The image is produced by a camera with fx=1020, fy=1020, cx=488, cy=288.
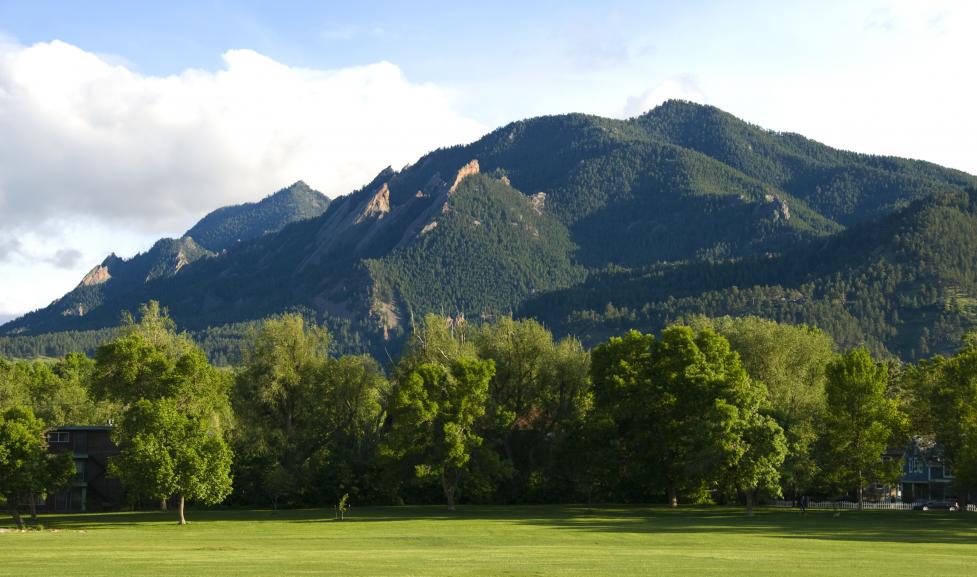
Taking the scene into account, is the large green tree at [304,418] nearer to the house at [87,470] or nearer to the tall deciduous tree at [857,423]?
the house at [87,470]

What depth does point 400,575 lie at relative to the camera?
122 ft

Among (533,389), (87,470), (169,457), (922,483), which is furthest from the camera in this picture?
(922,483)

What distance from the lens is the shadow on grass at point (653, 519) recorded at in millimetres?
62719

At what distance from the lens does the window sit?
→ 105 m

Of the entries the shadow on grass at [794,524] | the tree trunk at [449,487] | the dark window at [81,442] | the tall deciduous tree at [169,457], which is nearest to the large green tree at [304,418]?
the tree trunk at [449,487]

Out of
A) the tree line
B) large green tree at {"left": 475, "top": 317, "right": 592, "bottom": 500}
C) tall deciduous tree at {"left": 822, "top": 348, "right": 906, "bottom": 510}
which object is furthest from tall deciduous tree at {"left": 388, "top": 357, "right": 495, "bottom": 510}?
tall deciduous tree at {"left": 822, "top": 348, "right": 906, "bottom": 510}

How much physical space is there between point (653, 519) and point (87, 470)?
205 feet

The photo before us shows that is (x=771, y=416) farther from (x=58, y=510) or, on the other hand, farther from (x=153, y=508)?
(x=58, y=510)

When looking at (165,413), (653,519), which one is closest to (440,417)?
(653,519)

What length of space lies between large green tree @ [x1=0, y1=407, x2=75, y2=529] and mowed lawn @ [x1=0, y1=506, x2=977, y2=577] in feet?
9.98

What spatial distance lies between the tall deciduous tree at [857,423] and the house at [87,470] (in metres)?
69.7

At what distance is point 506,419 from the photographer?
92.5 metres

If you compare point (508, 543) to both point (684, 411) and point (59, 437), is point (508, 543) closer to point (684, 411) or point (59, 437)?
point (684, 411)

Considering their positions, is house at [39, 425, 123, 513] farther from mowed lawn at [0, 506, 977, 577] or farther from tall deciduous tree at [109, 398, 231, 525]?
tall deciduous tree at [109, 398, 231, 525]
